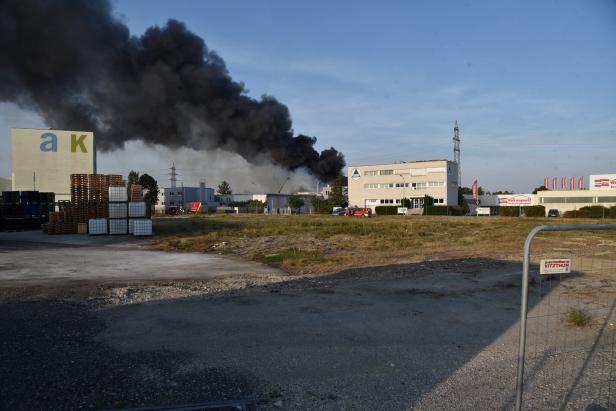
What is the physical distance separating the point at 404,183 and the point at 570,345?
73367 millimetres

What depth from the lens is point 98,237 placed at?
1020 inches

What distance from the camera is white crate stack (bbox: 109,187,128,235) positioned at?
1062 inches

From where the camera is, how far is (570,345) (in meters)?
5.43

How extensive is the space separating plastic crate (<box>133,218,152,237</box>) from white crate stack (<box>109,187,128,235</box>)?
1332mm

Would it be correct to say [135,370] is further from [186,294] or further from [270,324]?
[186,294]

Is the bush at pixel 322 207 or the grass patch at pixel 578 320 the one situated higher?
the bush at pixel 322 207

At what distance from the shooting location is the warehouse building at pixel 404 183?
245 feet

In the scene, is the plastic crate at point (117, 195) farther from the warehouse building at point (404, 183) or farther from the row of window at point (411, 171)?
the row of window at point (411, 171)

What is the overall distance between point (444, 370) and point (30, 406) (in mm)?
3763

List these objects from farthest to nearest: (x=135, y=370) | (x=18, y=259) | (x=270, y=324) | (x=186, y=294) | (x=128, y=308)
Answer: (x=18, y=259), (x=186, y=294), (x=128, y=308), (x=270, y=324), (x=135, y=370)

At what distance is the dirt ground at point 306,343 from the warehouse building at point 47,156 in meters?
35.4

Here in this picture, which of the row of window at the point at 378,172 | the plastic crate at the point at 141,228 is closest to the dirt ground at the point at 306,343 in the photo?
the plastic crate at the point at 141,228

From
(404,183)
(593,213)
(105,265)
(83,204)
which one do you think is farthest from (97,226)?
(404,183)

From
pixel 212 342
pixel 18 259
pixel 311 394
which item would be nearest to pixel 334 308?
pixel 212 342
